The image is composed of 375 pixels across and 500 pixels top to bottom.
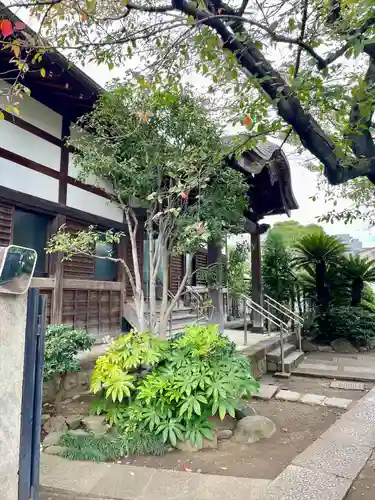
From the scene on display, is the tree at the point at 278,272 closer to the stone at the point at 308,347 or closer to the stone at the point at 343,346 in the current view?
the stone at the point at 308,347

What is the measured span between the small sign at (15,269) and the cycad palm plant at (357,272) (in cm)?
1067

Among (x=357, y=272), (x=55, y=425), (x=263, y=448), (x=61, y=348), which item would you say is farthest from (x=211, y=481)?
(x=357, y=272)

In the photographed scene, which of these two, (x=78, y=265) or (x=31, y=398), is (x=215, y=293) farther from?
(x=31, y=398)

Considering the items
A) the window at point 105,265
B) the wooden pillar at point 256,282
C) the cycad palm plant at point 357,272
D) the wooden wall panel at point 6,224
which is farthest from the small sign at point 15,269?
the cycad palm plant at point 357,272

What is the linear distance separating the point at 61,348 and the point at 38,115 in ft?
12.2

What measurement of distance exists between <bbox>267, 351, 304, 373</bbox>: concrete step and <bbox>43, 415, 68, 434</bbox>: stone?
424cm

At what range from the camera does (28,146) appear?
17.5 feet

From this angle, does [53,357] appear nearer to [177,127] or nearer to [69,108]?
[177,127]

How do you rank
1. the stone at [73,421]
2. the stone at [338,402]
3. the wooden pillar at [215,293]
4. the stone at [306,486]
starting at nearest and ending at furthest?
1. the stone at [306,486]
2. the stone at [73,421]
3. the stone at [338,402]
4. the wooden pillar at [215,293]

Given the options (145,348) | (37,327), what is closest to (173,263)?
(145,348)

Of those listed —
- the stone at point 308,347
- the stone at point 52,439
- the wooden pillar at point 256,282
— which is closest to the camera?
the stone at point 52,439

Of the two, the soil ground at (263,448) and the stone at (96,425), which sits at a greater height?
the stone at (96,425)

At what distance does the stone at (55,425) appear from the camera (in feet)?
12.2

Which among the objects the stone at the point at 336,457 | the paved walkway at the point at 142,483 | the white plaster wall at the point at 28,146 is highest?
the white plaster wall at the point at 28,146
